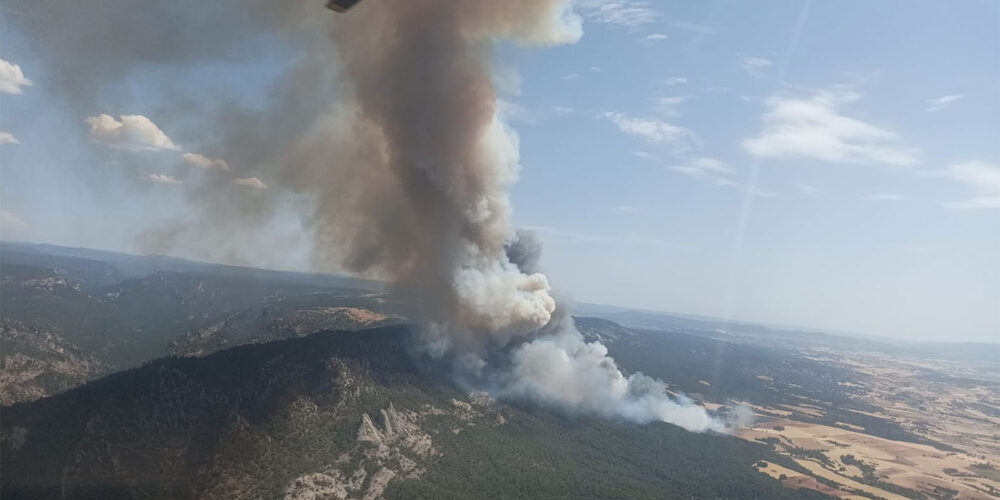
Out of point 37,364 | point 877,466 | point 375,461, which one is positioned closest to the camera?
point 375,461

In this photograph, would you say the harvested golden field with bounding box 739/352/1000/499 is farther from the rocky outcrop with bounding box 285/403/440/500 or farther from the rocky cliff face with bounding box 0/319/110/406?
the rocky cliff face with bounding box 0/319/110/406

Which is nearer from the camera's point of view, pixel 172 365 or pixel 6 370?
pixel 172 365

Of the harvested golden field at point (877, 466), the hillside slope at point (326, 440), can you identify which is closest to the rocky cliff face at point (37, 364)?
the hillside slope at point (326, 440)

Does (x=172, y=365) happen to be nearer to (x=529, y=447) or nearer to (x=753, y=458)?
(x=529, y=447)

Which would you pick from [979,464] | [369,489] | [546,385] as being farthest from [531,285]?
[979,464]

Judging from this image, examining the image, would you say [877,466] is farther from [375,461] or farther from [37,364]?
[37,364]

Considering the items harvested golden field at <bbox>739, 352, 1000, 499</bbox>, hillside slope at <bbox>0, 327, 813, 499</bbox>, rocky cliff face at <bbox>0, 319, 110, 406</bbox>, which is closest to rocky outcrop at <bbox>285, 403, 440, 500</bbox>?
hillside slope at <bbox>0, 327, 813, 499</bbox>

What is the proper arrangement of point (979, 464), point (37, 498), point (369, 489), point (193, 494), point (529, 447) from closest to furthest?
point (37, 498) < point (193, 494) < point (369, 489) < point (529, 447) < point (979, 464)

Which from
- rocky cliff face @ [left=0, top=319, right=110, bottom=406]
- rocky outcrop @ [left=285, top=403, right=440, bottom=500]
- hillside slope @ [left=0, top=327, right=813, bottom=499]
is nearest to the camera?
hillside slope @ [left=0, top=327, right=813, bottom=499]

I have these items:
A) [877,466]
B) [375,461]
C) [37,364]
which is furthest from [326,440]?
[877,466]

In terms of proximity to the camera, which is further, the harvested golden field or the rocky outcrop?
the harvested golden field

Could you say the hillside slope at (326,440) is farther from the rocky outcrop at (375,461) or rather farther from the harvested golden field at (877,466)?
the harvested golden field at (877,466)
